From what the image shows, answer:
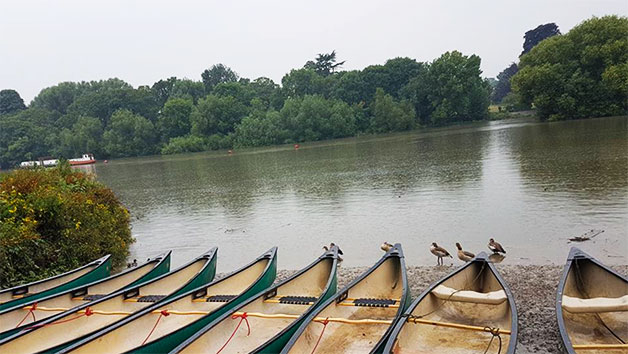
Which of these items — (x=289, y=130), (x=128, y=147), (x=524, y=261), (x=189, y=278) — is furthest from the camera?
(x=128, y=147)

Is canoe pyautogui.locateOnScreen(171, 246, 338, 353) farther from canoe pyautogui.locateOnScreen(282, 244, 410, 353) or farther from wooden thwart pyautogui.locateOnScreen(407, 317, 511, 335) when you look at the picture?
wooden thwart pyautogui.locateOnScreen(407, 317, 511, 335)

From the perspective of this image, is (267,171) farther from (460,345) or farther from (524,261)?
(460,345)

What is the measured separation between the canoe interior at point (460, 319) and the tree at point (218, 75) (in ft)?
350

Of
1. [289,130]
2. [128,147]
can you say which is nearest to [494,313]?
[289,130]

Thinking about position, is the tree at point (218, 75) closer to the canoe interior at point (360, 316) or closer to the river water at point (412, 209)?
the river water at point (412, 209)

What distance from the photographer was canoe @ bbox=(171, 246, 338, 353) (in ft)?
16.9

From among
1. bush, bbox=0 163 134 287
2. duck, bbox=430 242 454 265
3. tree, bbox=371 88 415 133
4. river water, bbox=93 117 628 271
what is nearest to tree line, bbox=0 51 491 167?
tree, bbox=371 88 415 133

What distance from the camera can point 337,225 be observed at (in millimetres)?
13812

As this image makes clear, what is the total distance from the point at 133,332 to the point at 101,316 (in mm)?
1063

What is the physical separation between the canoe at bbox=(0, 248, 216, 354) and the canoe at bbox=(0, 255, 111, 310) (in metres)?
1.56

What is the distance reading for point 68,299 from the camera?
7.25 m

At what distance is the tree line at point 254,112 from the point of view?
69000 mm

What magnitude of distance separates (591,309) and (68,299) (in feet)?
24.1

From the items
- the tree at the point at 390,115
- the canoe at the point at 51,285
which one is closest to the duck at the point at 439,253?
the canoe at the point at 51,285
